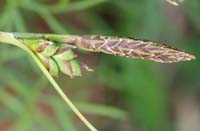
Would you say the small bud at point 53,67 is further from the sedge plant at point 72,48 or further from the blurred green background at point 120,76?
the blurred green background at point 120,76

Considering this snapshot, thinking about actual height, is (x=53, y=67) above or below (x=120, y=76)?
above

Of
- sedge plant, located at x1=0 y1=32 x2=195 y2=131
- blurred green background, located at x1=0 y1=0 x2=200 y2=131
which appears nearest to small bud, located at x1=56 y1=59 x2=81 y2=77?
sedge plant, located at x1=0 y1=32 x2=195 y2=131

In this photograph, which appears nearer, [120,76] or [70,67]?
[70,67]

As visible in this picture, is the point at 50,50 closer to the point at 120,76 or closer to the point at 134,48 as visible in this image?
the point at 134,48

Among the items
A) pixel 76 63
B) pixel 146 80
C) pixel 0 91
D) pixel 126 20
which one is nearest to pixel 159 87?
pixel 146 80

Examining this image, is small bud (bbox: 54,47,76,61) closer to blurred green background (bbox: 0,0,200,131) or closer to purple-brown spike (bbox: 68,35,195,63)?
purple-brown spike (bbox: 68,35,195,63)

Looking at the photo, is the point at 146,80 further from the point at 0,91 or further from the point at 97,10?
the point at 0,91

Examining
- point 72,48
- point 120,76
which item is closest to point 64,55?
point 72,48

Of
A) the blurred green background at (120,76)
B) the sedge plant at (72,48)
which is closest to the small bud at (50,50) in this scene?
the sedge plant at (72,48)
